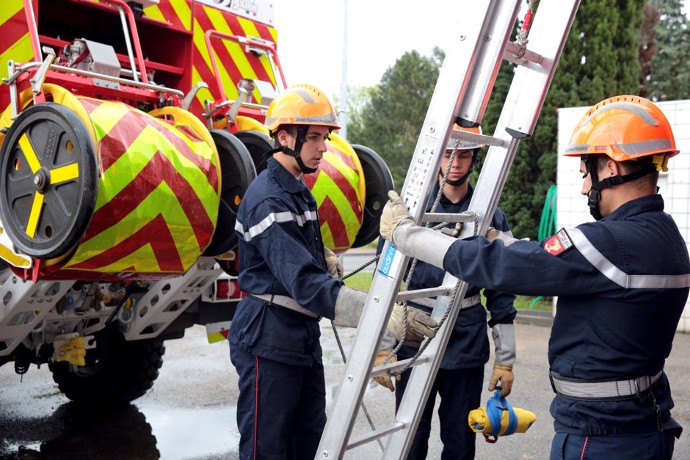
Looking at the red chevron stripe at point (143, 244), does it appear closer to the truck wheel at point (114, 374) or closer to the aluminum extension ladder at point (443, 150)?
the aluminum extension ladder at point (443, 150)

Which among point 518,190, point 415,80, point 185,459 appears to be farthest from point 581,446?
point 415,80

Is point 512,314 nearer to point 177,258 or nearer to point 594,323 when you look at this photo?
point 594,323

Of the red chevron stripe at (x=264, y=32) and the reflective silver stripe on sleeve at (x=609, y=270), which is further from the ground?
the red chevron stripe at (x=264, y=32)

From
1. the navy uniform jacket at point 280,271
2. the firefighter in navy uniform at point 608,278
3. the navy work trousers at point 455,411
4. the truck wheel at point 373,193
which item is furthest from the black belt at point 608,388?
the truck wheel at point 373,193

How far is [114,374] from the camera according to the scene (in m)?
5.37

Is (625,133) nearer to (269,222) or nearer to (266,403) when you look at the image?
(269,222)

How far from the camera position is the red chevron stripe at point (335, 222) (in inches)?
161

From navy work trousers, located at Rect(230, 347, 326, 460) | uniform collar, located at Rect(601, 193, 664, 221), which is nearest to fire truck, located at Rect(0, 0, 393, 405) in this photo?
navy work trousers, located at Rect(230, 347, 326, 460)

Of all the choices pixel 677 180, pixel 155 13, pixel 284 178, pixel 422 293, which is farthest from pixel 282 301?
pixel 677 180

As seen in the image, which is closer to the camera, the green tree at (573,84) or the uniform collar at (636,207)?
the uniform collar at (636,207)

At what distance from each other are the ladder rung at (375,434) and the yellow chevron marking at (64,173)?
1.46 meters

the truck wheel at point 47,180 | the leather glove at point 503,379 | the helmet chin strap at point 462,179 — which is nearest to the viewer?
the truck wheel at point 47,180

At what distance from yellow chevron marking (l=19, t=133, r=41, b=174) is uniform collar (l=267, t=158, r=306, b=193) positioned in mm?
972

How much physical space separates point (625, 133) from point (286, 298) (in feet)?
4.56
